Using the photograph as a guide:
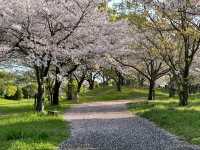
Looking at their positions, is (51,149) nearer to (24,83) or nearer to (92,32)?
(92,32)

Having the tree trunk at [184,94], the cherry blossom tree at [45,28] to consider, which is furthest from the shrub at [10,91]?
the tree trunk at [184,94]

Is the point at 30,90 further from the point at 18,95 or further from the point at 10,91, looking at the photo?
the point at 18,95

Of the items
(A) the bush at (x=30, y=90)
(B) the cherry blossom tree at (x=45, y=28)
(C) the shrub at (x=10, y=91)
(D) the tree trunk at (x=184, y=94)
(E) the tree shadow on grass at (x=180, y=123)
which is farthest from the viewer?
(C) the shrub at (x=10, y=91)

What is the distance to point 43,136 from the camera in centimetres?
1791

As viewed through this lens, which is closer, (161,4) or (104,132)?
(104,132)

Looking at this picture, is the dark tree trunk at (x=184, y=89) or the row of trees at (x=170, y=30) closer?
the row of trees at (x=170, y=30)

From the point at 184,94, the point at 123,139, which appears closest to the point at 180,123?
the point at 123,139

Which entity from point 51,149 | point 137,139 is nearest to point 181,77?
point 137,139

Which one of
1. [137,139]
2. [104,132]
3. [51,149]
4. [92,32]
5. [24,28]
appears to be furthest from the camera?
[92,32]

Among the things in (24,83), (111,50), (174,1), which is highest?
(174,1)

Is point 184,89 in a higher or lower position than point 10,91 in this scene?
lower

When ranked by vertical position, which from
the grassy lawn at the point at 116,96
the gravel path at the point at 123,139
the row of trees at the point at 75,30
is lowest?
the gravel path at the point at 123,139

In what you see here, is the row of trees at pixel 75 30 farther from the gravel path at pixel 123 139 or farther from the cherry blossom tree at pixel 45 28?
the gravel path at pixel 123 139

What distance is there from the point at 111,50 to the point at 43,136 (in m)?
23.9
